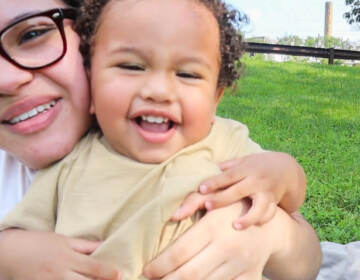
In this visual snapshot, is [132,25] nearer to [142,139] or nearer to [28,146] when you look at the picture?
[142,139]

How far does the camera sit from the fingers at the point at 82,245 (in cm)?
166

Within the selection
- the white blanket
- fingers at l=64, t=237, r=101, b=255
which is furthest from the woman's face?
the white blanket

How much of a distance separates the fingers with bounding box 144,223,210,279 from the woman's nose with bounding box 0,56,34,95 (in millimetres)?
709

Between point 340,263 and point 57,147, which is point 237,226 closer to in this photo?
point 57,147

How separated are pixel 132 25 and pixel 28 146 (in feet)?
1.80

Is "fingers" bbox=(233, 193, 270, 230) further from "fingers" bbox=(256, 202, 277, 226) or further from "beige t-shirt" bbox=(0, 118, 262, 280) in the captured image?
"beige t-shirt" bbox=(0, 118, 262, 280)

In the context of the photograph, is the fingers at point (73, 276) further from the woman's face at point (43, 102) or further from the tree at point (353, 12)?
the tree at point (353, 12)

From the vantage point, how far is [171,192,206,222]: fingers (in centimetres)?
165

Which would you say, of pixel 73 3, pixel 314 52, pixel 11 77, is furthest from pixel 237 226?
pixel 314 52

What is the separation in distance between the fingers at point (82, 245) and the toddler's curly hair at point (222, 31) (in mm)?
586

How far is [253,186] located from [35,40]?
87 centimetres

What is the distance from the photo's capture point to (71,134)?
1.84m

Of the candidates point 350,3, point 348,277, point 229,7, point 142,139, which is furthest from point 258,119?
point 350,3

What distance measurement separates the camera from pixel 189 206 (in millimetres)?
1659
